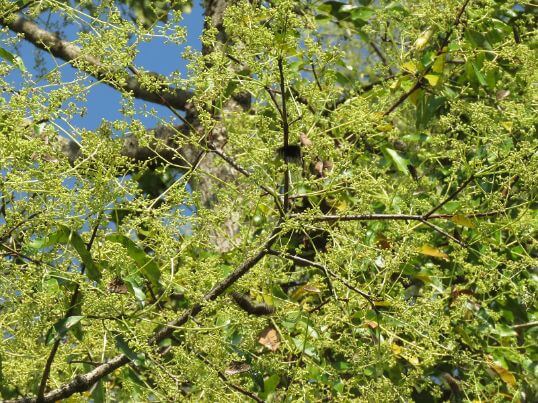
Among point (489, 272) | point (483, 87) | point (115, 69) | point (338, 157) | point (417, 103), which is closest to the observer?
point (115, 69)

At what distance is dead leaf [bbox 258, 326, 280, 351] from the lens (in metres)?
2.53

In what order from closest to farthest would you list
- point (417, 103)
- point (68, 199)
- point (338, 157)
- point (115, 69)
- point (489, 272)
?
point (68, 199) < point (115, 69) < point (338, 157) < point (489, 272) < point (417, 103)

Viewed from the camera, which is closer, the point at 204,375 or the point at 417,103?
the point at 204,375

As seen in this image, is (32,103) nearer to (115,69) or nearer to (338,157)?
(115,69)

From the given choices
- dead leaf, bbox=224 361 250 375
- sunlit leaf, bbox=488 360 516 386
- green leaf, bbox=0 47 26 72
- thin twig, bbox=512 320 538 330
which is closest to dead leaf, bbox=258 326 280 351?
dead leaf, bbox=224 361 250 375

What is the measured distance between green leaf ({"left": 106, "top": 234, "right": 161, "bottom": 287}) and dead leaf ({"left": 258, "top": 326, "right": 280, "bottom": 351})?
1.42ft

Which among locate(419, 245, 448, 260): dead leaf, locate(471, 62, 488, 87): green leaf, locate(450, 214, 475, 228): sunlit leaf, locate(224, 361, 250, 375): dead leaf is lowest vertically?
locate(419, 245, 448, 260): dead leaf

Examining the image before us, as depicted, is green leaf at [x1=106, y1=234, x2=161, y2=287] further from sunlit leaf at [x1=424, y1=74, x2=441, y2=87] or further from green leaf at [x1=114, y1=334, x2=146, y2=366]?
sunlit leaf at [x1=424, y1=74, x2=441, y2=87]

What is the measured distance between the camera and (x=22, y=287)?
186 centimetres

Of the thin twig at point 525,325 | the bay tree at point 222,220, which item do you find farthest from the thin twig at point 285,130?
the thin twig at point 525,325

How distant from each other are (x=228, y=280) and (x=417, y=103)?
1.30m

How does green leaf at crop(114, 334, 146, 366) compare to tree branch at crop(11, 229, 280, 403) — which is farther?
tree branch at crop(11, 229, 280, 403)

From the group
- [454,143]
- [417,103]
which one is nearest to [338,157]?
[454,143]

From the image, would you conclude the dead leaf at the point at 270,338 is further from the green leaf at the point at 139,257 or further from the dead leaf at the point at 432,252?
Answer: the dead leaf at the point at 432,252
